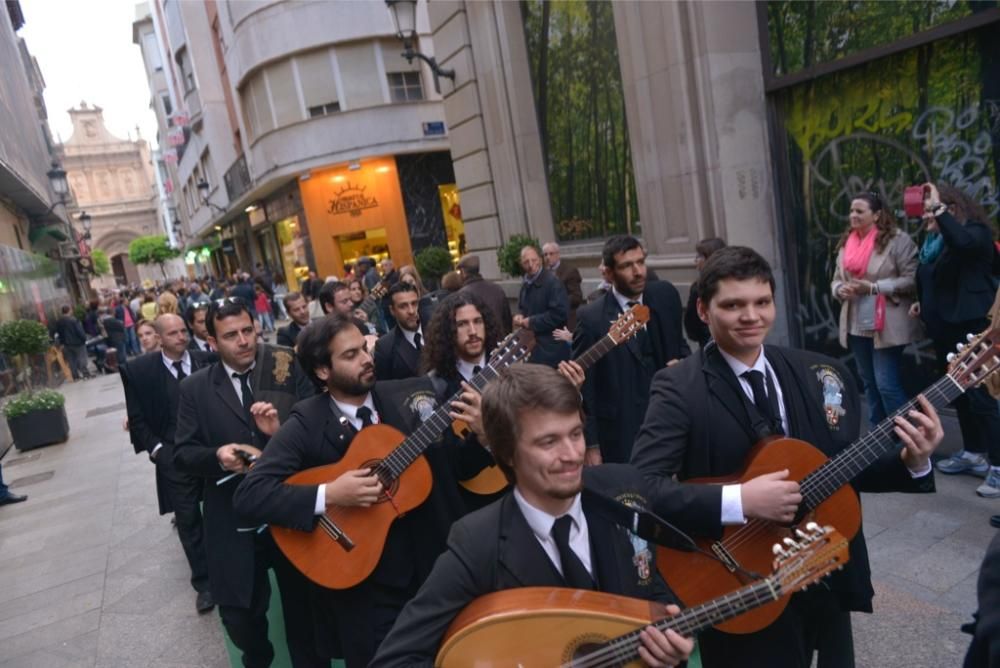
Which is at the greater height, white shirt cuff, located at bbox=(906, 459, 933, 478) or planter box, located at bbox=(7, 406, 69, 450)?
white shirt cuff, located at bbox=(906, 459, 933, 478)

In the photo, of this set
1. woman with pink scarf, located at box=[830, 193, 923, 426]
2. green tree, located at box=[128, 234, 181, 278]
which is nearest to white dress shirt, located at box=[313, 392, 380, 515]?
woman with pink scarf, located at box=[830, 193, 923, 426]

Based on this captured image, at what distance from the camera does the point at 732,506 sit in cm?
208

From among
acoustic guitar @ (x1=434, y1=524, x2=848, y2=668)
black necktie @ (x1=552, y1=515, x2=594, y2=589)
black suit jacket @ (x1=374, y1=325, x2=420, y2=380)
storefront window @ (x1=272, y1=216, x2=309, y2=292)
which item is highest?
storefront window @ (x1=272, y1=216, x2=309, y2=292)

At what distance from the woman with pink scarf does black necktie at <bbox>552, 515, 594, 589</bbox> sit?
167 inches

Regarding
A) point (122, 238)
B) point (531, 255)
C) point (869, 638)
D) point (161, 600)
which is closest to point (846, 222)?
point (531, 255)

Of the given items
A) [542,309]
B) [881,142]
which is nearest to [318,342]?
[542,309]

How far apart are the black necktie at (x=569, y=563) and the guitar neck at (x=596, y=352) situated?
2.31 m

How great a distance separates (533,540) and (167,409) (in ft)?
13.3

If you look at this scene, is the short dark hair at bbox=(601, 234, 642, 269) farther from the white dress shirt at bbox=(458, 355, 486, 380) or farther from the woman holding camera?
the woman holding camera

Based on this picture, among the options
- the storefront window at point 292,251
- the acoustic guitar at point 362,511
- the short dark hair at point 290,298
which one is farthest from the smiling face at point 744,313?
the storefront window at point 292,251

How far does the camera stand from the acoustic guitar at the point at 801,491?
214 centimetres

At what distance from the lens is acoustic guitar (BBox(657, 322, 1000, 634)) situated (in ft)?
7.01

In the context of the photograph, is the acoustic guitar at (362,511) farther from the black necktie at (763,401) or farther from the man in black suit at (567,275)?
the man in black suit at (567,275)

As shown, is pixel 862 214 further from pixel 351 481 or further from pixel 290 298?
pixel 290 298
